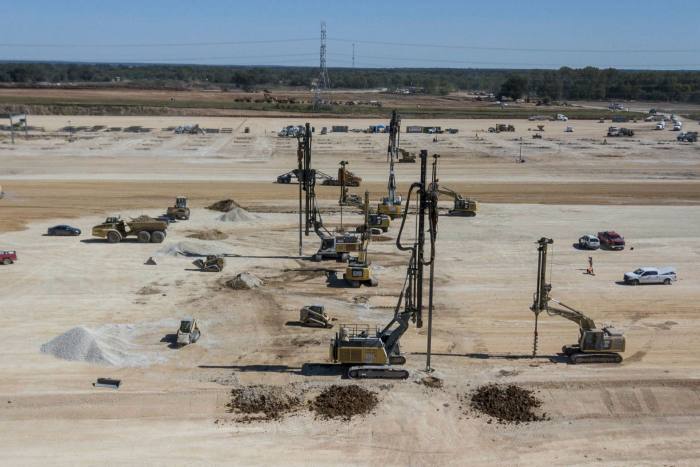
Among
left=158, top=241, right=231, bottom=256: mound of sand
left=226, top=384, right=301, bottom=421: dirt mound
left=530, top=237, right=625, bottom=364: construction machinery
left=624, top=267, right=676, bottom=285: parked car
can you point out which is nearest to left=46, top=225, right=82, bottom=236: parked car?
left=158, top=241, right=231, bottom=256: mound of sand

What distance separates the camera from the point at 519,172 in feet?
265

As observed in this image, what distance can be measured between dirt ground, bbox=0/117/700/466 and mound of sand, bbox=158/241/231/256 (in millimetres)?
470

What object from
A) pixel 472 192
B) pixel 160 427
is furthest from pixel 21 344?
pixel 472 192

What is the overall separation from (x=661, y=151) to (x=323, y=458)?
88169mm

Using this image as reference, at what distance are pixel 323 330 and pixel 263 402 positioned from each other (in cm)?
754

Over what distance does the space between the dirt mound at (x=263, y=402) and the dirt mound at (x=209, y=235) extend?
2359 cm

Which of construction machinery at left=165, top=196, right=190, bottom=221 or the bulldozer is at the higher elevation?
construction machinery at left=165, top=196, right=190, bottom=221

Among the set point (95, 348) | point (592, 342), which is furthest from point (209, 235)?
point (592, 342)

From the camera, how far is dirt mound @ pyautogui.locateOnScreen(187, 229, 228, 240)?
49.5m

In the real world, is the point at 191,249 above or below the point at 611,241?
below

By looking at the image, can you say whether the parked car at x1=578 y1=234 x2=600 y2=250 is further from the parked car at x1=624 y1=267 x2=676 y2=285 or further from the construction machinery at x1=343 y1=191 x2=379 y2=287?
the construction machinery at x1=343 y1=191 x2=379 y2=287

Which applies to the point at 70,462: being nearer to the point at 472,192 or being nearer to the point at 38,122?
the point at 472,192

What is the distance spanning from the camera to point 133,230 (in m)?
47.8

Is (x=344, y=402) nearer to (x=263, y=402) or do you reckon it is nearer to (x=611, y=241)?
(x=263, y=402)
